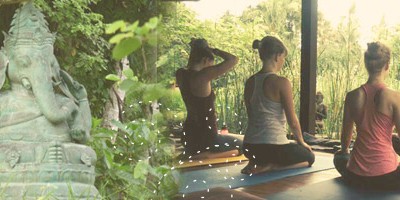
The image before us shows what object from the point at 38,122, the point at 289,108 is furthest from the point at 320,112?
the point at 38,122

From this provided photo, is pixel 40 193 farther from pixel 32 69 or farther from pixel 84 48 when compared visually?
pixel 84 48

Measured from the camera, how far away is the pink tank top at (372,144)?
225 centimetres

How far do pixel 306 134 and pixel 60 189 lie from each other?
5.40 feet

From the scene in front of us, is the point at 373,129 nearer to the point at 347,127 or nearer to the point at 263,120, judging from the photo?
the point at 347,127

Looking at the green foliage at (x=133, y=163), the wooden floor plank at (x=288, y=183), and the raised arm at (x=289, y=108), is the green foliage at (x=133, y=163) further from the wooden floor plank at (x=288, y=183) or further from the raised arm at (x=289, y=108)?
the raised arm at (x=289, y=108)

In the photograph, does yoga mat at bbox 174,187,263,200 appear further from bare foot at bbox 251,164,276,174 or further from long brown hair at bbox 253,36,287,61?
long brown hair at bbox 253,36,287,61

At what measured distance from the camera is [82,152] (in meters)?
3.90

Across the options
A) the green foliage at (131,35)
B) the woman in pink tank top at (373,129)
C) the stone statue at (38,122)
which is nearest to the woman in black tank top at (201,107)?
the woman in pink tank top at (373,129)

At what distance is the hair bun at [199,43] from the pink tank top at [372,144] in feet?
1.50

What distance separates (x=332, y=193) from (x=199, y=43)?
0.55 meters

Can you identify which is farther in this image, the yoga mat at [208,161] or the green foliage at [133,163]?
the green foliage at [133,163]

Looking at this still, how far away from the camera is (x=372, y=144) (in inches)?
91.0

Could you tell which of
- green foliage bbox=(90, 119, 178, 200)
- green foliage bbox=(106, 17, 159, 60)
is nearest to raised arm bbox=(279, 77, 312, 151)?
green foliage bbox=(106, 17, 159, 60)

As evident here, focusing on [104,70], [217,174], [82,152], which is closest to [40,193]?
[82,152]
